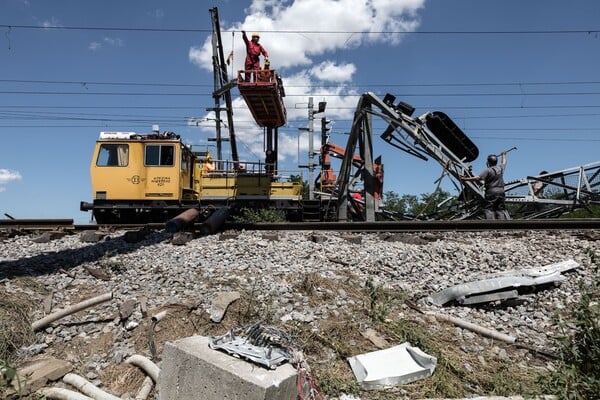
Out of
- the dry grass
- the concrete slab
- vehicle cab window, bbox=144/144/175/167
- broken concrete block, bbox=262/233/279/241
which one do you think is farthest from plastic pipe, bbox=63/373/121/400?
vehicle cab window, bbox=144/144/175/167

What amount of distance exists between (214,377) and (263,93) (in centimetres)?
1306

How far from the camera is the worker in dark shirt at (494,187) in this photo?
9891 mm

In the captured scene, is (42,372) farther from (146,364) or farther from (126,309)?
(126,309)

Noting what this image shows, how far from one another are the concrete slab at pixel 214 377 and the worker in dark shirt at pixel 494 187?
28.0ft

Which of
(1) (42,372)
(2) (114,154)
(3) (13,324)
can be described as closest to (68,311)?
(3) (13,324)

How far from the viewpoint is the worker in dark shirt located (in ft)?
32.4

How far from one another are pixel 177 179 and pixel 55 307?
9.34 m

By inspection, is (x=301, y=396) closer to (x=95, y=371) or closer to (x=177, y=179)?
(x=95, y=371)

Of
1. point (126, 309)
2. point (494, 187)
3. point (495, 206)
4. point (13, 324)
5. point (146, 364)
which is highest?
point (494, 187)

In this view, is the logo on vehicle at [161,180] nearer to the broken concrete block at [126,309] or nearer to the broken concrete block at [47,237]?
the broken concrete block at [47,237]

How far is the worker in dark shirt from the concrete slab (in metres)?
8.53

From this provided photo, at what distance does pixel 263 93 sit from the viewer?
14883 mm

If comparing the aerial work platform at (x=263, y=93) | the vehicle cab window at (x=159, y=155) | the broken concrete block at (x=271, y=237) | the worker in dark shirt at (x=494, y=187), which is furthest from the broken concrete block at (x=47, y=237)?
the worker in dark shirt at (x=494, y=187)

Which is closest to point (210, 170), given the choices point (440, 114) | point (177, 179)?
point (177, 179)
